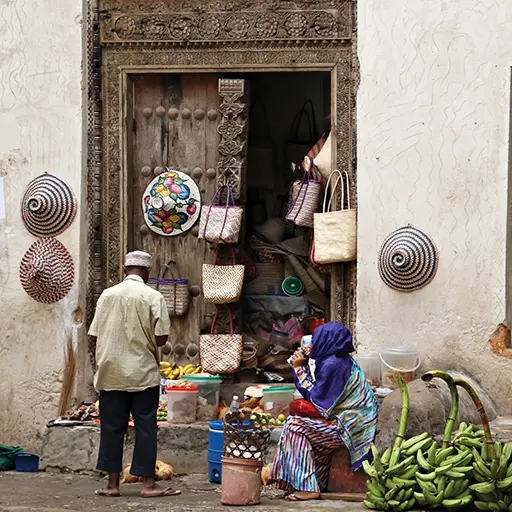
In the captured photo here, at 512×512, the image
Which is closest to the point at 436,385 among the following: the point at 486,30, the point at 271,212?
the point at 486,30

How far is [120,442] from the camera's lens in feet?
28.0

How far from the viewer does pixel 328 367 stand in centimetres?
814

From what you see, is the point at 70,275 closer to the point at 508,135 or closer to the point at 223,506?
the point at 223,506

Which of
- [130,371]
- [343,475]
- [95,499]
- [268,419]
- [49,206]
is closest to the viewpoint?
[343,475]

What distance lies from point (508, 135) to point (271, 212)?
2947mm

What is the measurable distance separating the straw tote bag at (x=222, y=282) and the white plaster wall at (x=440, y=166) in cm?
102

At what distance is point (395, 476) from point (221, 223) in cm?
300

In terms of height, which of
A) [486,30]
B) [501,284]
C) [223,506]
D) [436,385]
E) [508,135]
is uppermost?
[486,30]

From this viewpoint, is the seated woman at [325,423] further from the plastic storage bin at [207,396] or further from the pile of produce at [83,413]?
the pile of produce at [83,413]

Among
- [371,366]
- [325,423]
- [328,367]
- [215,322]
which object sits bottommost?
[325,423]

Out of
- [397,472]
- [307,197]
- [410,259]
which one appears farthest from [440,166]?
[397,472]

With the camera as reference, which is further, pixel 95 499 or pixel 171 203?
pixel 171 203

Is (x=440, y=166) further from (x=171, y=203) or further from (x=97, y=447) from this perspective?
(x=97, y=447)

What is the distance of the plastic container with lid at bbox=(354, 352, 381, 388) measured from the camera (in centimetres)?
947
